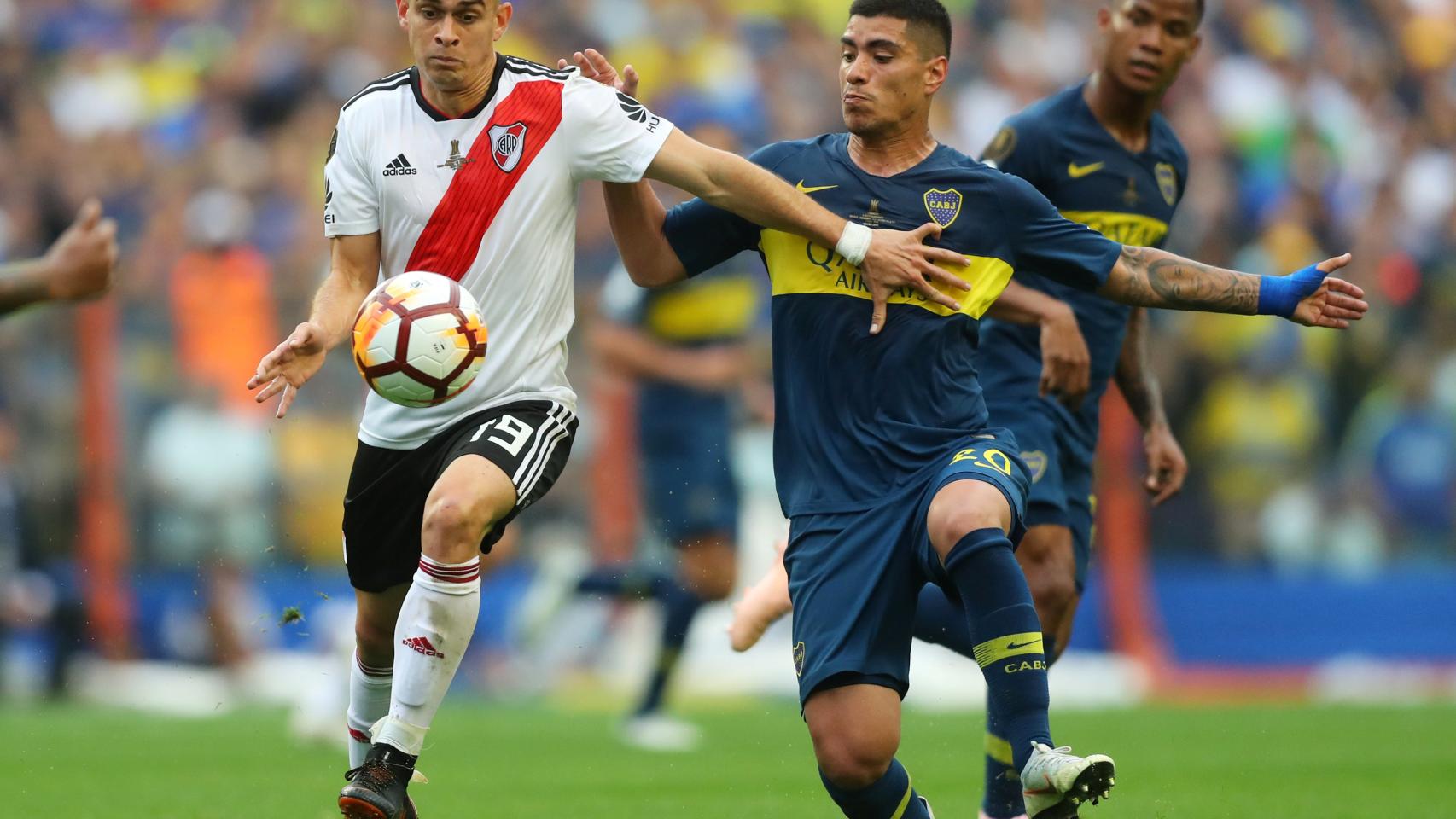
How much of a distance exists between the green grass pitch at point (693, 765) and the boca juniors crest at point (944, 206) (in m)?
2.61

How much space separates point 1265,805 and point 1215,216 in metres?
8.46

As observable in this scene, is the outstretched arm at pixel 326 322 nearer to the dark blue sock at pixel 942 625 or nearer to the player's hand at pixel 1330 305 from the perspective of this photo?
the dark blue sock at pixel 942 625

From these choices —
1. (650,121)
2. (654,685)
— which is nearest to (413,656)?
(650,121)

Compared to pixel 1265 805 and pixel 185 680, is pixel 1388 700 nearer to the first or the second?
pixel 1265 805

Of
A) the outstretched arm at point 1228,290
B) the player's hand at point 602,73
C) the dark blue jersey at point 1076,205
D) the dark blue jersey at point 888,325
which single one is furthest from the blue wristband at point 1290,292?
the player's hand at point 602,73

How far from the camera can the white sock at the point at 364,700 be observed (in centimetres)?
671

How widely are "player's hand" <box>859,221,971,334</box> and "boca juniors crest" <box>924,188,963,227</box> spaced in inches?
4.1

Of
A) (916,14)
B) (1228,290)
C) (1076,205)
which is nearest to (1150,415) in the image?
(1076,205)

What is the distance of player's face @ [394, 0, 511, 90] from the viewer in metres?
6.07

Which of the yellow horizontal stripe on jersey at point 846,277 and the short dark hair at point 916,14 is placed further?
the short dark hair at point 916,14

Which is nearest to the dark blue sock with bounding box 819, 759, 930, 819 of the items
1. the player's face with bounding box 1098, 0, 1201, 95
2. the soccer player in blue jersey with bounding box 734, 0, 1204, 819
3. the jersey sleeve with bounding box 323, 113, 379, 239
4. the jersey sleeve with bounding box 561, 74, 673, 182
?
the soccer player in blue jersey with bounding box 734, 0, 1204, 819

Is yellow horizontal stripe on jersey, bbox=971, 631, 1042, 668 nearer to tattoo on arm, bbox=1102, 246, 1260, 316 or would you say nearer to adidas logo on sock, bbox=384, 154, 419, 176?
tattoo on arm, bbox=1102, 246, 1260, 316

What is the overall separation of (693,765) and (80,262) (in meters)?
4.87

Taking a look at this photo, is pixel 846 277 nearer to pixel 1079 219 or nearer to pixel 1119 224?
pixel 1079 219
